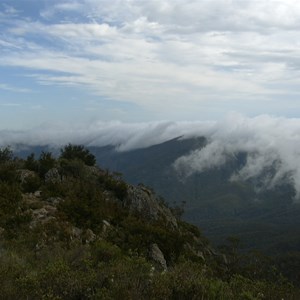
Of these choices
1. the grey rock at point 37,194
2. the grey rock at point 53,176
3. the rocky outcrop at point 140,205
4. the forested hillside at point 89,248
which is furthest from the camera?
the rocky outcrop at point 140,205

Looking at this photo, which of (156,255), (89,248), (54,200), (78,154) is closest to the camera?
(89,248)

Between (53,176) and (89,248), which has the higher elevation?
(53,176)

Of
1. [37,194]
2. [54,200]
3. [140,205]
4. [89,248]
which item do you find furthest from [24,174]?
[89,248]

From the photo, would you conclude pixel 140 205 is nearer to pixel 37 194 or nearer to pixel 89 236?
pixel 37 194

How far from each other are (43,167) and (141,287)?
59.8ft

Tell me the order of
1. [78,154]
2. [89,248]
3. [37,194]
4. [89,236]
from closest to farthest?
[89,248] → [89,236] → [37,194] → [78,154]

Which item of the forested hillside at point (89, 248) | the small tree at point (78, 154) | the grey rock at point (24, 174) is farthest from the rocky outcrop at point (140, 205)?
the small tree at point (78, 154)

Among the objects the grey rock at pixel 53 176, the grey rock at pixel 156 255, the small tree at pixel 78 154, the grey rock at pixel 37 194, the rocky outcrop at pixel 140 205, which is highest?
the small tree at pixel 78 154

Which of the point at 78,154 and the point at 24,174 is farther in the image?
the point at 78,154

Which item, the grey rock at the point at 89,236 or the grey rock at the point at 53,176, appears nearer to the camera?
the grey rock at the point at 89,236

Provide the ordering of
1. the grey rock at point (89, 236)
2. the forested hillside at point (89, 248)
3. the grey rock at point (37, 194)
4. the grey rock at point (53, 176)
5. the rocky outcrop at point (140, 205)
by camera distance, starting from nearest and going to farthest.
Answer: the forested hillside at point (89, 248) < the grey rock at point (89, 236) < the grey rock at point (37, 194) < the grey rock at point (53, 176) < the rocky outcrop at point (140, 205)

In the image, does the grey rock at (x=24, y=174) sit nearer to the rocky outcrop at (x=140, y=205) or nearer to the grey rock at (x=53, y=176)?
the grey rock at (x=53, y=176)

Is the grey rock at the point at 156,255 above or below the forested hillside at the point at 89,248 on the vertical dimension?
below

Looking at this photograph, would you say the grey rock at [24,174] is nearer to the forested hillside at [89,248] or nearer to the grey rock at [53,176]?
the forested hillside at [89,248]
